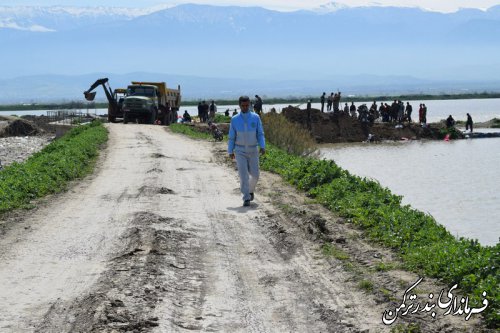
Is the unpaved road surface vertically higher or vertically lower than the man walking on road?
lower

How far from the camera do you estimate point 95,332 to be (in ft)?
23.2

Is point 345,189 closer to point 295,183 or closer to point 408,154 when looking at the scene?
point 295,183

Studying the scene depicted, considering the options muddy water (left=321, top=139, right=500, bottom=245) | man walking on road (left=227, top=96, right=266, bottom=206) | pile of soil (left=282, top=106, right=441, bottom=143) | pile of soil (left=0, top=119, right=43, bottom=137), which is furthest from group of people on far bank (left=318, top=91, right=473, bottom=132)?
man walking on road (left=227, top=96, right=266, bottom=206)

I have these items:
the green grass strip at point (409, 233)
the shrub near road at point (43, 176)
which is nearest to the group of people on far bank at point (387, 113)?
the shrub near road at point (43, 176)

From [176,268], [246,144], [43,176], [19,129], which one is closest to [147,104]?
[19,129]

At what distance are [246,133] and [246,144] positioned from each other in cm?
19

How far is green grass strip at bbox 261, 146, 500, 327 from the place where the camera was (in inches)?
329

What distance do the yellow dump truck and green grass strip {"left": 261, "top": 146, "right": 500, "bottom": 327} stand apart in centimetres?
2960

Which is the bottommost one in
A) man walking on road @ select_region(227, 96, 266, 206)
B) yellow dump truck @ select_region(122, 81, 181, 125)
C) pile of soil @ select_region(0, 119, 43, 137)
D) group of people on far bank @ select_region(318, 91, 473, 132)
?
pile of soil @ select_region(0, 119, 43, 137)

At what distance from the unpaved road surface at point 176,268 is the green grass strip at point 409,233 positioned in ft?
1.30

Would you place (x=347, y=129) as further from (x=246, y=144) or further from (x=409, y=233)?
(x=409, y=233)

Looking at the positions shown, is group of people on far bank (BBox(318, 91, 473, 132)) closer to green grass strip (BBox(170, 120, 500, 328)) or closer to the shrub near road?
the shrub near road

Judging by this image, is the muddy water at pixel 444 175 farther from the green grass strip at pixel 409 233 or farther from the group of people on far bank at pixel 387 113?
the green grass strip at pixel 409 233

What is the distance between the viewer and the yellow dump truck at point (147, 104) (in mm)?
47875
